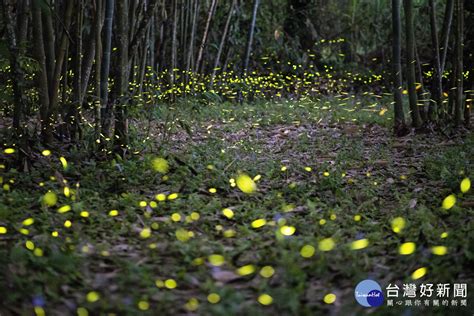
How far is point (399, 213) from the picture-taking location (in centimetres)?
263

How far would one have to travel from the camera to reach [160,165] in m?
3.19

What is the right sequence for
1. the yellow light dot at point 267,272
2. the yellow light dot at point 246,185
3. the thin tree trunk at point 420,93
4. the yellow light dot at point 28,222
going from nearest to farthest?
the yellow light dot at point 267,272 < the yellow light dot at point 28,222 < the yellow light dot at point 246,185 < the thin tree trunk at point 420,93

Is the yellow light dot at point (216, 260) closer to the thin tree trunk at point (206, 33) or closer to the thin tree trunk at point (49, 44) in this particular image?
the thin tree trunk at point (49, 44)

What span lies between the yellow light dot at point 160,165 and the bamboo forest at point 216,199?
17 millimetres

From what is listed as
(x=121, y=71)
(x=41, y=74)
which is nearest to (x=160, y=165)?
(x=121, y=71)

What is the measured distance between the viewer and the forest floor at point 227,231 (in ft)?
5.72

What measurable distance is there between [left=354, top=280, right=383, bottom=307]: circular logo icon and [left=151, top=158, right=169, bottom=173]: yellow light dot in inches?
66.1

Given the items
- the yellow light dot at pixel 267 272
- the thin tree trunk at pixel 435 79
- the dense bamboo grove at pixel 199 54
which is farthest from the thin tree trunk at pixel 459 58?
the yellow light dot at pixel 267 272

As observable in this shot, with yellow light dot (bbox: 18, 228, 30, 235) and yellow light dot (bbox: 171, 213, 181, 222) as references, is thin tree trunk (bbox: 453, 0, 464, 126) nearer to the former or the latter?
yellow light dot (bbox: 171, 213, 181, 222)

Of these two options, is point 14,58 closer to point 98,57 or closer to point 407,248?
point 98,57

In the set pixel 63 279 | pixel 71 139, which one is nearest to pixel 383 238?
pixel 63 279

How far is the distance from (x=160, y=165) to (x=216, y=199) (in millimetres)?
564

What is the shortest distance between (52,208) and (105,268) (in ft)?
2.66

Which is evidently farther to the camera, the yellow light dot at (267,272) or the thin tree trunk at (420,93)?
the thin tree trunk at (420,93)
